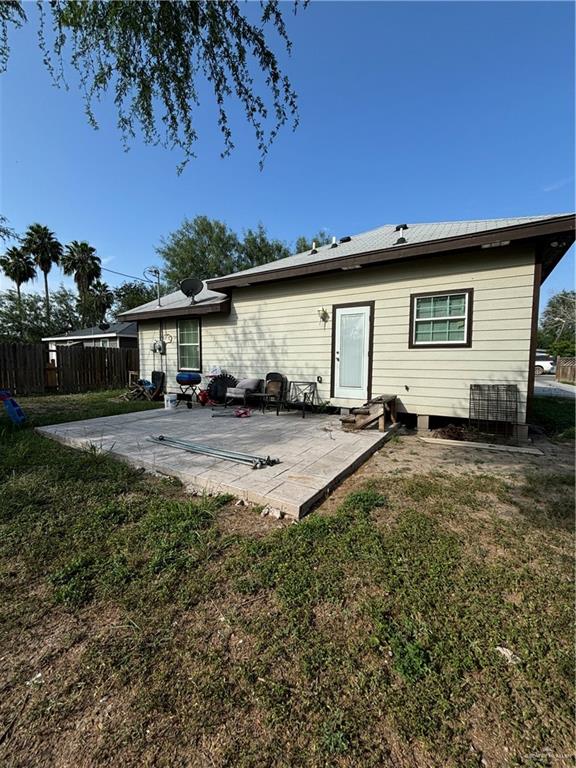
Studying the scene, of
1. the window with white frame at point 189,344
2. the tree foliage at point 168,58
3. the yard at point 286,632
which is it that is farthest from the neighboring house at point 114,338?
the yard at point 286,632

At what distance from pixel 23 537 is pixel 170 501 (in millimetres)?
1005

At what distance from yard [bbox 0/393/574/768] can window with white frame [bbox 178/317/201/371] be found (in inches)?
247

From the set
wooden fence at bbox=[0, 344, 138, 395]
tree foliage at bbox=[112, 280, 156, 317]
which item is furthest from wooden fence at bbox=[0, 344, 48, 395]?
tree foliage at bbox=[112, 280, 156, 317]

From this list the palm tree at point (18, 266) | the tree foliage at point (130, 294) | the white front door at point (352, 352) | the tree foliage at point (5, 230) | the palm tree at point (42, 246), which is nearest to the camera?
the tree foliage at point (5, 230)

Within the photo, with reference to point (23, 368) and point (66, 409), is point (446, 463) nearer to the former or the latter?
point (66, 409)

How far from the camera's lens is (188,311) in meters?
8.38

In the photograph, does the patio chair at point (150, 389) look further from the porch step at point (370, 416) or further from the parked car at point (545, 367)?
the parked car at point (545, 367)

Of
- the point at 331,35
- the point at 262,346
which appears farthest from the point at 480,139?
the point at 262,346

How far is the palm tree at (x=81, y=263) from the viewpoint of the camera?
24.5 m

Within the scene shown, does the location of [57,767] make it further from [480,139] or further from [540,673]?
[480,139]

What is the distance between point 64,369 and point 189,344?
5641 mm

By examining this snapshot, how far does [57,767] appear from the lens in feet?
3.36

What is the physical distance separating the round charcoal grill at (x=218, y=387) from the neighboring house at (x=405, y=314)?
47 centimetres

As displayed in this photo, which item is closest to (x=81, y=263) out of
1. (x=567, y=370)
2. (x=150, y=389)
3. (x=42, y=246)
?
(x=42, y=246)
